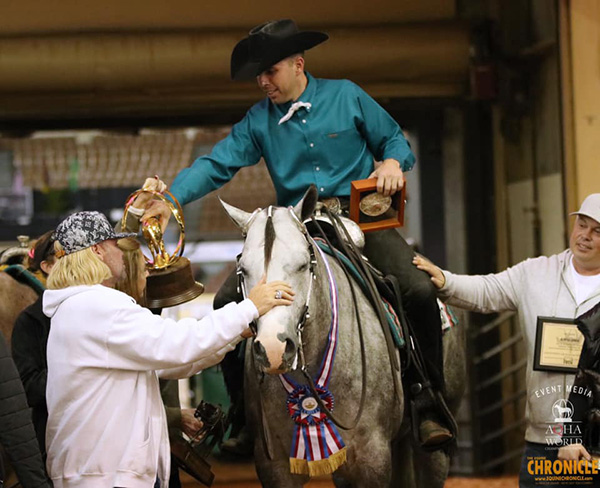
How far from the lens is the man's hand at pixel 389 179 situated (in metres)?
4.77

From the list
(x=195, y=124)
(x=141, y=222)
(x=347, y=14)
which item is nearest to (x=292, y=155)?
(x=141, y=222)

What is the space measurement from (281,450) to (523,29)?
20.2 ft

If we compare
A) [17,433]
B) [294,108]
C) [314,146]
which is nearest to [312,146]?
[314,146]

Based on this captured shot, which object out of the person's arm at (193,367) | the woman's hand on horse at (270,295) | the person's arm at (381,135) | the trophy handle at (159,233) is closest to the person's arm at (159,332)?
the woman's hand on horse at (270,295)

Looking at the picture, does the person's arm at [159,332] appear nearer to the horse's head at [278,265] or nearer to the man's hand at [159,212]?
the horse's head at [278,265]

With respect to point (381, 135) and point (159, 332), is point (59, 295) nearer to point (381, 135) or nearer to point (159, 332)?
point (159, 332)

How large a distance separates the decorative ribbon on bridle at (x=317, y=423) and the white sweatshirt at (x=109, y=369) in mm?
584

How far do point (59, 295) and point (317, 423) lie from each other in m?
1.23

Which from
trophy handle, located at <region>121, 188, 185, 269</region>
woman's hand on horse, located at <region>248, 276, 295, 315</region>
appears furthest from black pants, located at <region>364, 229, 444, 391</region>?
woman's hand on horse, located at <region>248, 276, 295, 315</region>

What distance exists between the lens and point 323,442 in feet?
14.5

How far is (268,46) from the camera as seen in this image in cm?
501

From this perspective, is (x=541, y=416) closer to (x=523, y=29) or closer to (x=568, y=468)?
(x=568, y=468)

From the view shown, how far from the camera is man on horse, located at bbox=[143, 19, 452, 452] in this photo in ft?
16.6

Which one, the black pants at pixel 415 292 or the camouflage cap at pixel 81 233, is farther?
the black pants at pixel 415 292
